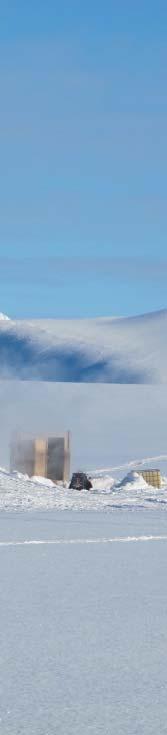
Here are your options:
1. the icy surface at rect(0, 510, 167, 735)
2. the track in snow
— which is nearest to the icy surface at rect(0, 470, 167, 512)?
the track in snow

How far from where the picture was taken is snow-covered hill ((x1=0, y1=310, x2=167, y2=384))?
73188 millimetres

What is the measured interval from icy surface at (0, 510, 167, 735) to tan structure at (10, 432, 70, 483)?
14764 millimetres

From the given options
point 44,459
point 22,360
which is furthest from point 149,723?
point 22,360

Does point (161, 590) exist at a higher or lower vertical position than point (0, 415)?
lower

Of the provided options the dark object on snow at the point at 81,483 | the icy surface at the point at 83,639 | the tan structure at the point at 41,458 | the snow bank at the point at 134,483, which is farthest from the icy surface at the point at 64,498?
the icy surface at the point at 83,639

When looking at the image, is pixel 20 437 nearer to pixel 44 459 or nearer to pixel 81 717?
pixel 44 459

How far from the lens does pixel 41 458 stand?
22.7 meters

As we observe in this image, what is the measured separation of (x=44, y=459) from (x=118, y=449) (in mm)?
10464

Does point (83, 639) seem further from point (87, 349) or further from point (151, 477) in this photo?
point (87, 349)

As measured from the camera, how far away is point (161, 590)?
18.1 feet

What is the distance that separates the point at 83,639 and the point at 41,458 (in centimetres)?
1857

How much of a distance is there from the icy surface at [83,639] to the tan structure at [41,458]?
14.8 m

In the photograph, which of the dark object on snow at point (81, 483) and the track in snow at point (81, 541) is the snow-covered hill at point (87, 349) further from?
the track in snow at point (81, 541)

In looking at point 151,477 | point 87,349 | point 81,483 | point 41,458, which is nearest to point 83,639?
point 81,483
